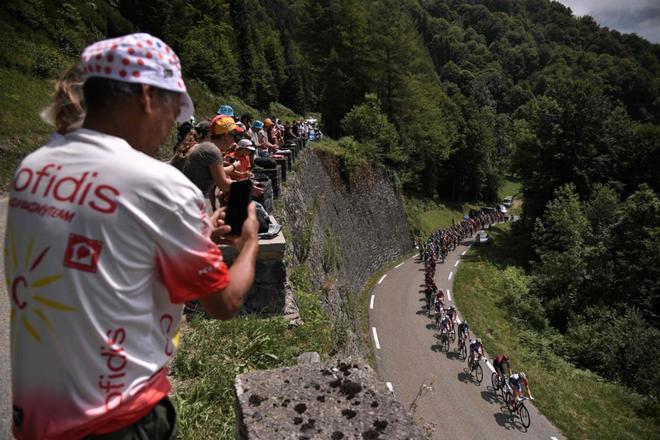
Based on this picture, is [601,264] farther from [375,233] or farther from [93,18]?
[93,18]

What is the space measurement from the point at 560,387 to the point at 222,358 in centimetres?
1854

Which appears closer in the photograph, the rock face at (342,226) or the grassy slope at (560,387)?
the rock face at (342,226)

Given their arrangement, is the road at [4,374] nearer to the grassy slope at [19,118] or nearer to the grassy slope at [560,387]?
the grassy slope at [19,118]

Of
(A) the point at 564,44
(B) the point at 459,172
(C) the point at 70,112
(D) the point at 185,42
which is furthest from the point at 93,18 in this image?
(A) the point at 564,44

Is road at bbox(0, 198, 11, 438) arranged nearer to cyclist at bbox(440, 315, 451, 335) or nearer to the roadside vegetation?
the roadside vegetation

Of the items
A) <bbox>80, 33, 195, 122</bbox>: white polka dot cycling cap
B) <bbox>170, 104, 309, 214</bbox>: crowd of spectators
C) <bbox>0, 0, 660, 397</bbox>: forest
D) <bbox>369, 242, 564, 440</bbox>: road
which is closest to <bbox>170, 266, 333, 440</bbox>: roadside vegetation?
<bbox>170, 104, 309, 214</bbox>: crowd of spectators

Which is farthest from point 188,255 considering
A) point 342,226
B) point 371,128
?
point 371,128

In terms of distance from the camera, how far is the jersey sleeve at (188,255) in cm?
171

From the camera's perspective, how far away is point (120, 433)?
175 cm

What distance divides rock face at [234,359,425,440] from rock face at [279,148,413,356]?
6769mm

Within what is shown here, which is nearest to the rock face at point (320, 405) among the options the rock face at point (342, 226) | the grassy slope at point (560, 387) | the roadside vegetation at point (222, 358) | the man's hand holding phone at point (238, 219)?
the man's hand holding phone at point (238, 219)

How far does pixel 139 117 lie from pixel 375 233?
31.3 m

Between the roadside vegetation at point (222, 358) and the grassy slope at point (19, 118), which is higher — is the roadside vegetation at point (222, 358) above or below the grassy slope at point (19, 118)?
above

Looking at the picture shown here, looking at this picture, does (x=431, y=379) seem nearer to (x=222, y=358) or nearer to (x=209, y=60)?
(x=222, y=358)
